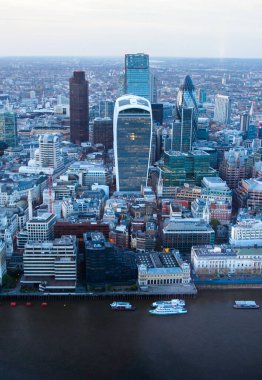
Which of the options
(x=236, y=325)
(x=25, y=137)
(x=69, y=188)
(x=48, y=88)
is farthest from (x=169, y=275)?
(x=48, y=88)

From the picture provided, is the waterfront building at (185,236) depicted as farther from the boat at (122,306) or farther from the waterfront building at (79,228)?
the boat at (122,306)

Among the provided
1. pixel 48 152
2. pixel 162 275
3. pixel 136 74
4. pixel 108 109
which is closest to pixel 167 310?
pixel 162 275

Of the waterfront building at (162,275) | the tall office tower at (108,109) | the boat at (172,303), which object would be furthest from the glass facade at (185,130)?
the boat at (172,303)

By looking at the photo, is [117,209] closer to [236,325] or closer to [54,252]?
[54,252]

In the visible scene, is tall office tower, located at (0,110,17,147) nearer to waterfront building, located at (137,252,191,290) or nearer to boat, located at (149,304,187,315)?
waterfront building, located at (137,252,191,290)

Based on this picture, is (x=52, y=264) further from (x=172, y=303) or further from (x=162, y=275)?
(x=172, y=303)

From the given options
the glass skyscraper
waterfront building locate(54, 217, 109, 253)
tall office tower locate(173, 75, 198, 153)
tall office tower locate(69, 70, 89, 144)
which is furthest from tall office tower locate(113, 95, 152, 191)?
the glass skyscraper
